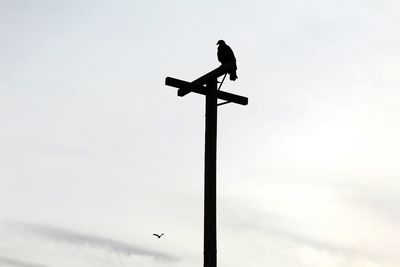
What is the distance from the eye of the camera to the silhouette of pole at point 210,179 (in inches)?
309

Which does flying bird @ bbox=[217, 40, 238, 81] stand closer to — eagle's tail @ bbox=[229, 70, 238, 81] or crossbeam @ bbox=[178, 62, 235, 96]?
eagle's tail @ bbox=[229, 70, 238, 81]

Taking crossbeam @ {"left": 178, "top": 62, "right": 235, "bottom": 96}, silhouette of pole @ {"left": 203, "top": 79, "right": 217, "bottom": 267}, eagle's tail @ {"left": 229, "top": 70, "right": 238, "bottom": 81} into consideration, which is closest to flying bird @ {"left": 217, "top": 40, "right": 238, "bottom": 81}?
eagle's tail @ {"left": 229, "top": 70, "right": 238, "bottom": 81}

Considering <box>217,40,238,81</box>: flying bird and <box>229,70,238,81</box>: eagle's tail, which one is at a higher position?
<box>217,40,238,81</box>: flying bird

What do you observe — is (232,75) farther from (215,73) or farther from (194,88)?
(194,88)

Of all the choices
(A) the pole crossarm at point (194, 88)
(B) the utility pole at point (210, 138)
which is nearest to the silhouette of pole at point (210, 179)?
(B) the utility pole at point (210, 138)

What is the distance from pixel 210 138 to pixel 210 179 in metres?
0.65

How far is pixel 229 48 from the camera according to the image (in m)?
9.68

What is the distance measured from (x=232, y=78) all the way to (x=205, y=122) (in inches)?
43.8

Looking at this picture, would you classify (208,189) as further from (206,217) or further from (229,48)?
(229,48)

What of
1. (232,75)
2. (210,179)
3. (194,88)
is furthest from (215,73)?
(210,179)

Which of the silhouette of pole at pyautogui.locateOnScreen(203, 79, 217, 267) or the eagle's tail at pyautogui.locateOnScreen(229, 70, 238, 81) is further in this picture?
the eagle's tail at pyautogui.locateOnScreen(229, 70, 238, 81)

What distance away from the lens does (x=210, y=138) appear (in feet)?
27.7

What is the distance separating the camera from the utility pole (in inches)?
311

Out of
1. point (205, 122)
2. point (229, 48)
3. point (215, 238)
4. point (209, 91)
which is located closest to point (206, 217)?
point (215, 238)
